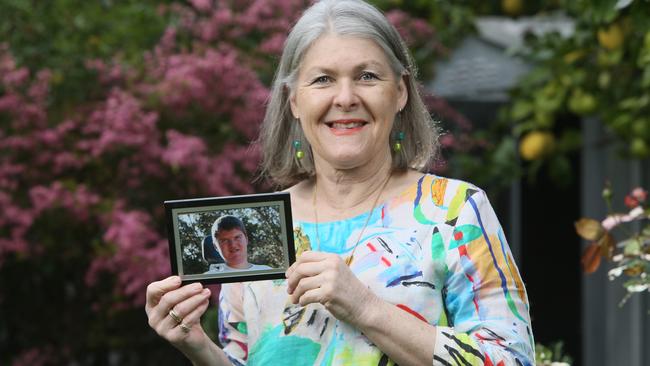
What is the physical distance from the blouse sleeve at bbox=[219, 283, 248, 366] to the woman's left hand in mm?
394

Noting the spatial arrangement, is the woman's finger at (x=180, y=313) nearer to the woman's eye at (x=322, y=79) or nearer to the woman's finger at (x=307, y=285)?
the woman's finger at (x=307, y=285)

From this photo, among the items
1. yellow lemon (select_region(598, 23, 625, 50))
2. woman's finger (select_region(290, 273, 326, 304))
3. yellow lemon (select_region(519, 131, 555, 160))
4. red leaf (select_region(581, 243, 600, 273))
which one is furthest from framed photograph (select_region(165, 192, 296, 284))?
yellow lemon (select_region(519, 131, 555, 160))

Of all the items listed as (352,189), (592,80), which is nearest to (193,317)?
(352,189)

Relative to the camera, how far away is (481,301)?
2096 mm

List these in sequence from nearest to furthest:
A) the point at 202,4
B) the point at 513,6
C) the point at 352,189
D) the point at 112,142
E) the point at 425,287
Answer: the point at 425,287 → the point at 352,189 → the point at 112,142 → the point at 202,4 → the point at 513,6

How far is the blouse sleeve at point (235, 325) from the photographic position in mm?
2439

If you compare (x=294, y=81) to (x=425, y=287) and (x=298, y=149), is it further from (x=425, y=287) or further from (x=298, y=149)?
(x=425, y=287)

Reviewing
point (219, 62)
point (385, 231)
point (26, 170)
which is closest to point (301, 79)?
point (385, 231)

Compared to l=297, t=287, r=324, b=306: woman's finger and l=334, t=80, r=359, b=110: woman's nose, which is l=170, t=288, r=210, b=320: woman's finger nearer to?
l=297, t=287, r=324, b=306: woman's finger

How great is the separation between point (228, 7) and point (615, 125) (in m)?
2.27

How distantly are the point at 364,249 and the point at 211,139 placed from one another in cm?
346

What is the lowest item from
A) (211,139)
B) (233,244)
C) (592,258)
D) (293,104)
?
(592,258)

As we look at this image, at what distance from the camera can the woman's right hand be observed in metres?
2.21

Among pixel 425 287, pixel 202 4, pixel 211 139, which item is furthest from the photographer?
pixel 202 4
